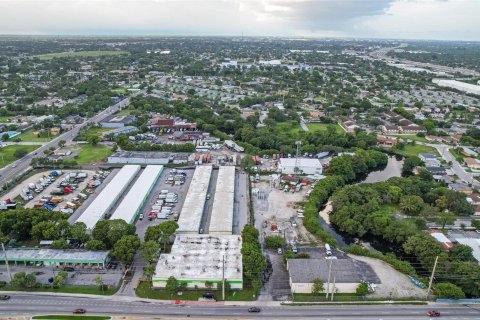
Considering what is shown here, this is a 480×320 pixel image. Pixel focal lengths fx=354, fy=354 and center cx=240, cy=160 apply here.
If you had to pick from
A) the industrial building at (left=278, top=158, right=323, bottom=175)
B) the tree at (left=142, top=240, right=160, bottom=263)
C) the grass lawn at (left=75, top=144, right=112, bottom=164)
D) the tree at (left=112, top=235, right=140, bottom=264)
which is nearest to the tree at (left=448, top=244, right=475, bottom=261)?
the industrial building at (left=278, top=158, right=323, bottom=175)

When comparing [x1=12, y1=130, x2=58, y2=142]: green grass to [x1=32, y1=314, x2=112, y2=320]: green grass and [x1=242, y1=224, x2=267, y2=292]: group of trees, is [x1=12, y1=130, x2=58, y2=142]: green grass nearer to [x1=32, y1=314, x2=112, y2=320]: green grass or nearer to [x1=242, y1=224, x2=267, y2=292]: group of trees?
[x1=32, y1=314, x2=112, y2=320]: green grass

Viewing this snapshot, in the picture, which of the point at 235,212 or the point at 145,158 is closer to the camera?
the point at 235,212

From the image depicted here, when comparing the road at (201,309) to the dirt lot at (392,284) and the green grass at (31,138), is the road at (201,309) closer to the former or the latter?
the dirt lot at (392,284)

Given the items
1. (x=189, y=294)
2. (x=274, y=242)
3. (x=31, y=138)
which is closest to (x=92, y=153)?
(x=31, y=138)

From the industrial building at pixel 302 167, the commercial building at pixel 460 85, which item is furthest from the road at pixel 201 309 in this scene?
the commercial building at pixel 460 85

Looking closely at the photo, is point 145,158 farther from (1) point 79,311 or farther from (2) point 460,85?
(2) point 460,85

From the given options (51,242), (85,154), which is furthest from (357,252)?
(85,154)
